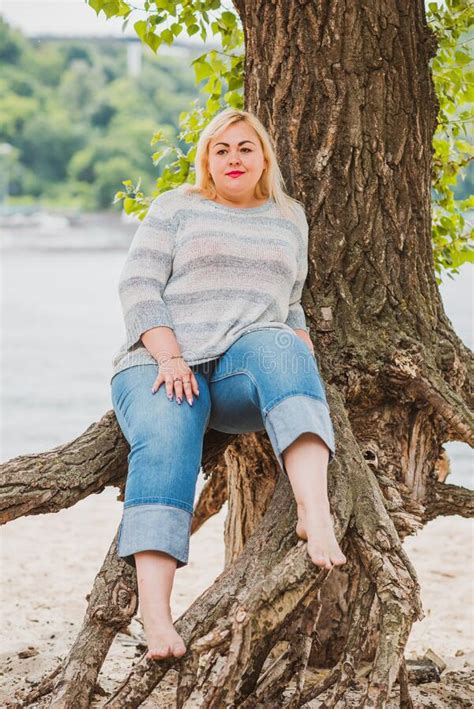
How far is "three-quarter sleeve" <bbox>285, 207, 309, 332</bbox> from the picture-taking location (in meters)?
2.57

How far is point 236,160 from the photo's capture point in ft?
8.36

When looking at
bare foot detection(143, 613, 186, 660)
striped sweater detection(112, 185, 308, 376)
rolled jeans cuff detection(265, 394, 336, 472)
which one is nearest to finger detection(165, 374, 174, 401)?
striped sweater detection(112, 185, 308, 376)

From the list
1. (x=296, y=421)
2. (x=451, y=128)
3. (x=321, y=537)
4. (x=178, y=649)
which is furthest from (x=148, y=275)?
(x=451, y=128)

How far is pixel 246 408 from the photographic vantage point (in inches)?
92.1

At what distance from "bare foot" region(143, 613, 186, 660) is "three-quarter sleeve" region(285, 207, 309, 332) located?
90 centimetres

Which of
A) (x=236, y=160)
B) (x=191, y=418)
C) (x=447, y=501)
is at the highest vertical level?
(x=236, y=160)

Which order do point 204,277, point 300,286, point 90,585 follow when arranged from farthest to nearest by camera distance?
point 90,585 < point 300,286 < point 204,277

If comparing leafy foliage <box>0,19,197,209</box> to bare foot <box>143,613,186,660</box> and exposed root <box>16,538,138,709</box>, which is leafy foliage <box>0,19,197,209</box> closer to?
exposed root <box>16,538,138,709</box>

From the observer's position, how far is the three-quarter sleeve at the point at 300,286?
2572 mm

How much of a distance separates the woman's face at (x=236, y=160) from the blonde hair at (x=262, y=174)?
0.06ft

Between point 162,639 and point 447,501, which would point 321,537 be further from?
point 447,501

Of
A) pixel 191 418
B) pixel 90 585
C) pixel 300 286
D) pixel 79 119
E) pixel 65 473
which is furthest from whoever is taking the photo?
pixel 79 119

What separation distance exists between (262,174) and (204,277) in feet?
1.25

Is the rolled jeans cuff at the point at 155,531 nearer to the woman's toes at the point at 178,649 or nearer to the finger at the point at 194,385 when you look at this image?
the woman's toes at the point at 178,649
